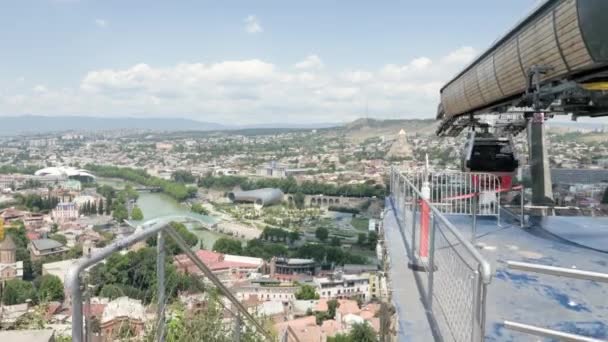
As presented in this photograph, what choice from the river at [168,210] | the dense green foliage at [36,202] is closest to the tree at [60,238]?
the river at [168,210]

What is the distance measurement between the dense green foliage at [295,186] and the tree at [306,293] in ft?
77.1

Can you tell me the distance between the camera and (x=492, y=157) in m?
5.84

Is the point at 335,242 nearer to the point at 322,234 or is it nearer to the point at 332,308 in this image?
the point at 322,234

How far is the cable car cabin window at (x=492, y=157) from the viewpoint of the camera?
18.8 ft

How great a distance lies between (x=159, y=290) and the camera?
1872mm

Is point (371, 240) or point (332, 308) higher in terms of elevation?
point (332, 308)

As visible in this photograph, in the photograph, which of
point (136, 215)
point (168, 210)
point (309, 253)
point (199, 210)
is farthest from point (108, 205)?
point (309, 253)

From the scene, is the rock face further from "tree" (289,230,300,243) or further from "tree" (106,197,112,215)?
"tree" (106,197,112,215)

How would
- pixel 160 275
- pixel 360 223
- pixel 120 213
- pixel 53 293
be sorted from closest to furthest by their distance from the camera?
pixel 160 275
pixel 53 293
pixel 360 223
pixel 120 213

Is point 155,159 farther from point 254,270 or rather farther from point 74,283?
point 74,283

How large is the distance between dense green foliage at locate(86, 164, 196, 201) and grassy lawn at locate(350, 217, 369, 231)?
22.3m

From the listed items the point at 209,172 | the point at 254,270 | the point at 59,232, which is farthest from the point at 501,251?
the point at 209,172

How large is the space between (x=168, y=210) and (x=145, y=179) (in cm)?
2178

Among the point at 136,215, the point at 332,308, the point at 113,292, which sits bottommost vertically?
the point at 332,308
